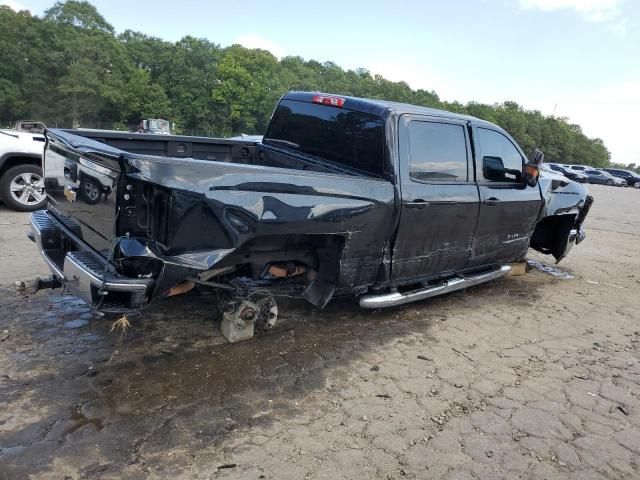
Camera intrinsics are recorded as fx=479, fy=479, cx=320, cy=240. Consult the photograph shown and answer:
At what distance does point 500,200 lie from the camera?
4.87 meters

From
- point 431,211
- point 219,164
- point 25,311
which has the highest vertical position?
point 219,164

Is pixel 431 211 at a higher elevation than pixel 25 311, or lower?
higher

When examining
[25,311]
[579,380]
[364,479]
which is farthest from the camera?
[25,311]

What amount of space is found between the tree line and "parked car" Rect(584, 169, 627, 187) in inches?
1279

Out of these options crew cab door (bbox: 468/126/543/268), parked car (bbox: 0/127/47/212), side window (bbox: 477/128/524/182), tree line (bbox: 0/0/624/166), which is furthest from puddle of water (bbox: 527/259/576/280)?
tree line (bbox: 0/0/624/166)

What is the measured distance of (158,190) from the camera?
280 centimetres

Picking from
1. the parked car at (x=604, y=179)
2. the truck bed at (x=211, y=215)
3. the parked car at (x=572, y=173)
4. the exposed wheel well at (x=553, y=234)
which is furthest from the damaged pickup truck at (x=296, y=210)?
the parked car at (x=604, y=179)

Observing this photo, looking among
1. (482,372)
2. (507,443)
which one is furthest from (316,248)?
(507,443)

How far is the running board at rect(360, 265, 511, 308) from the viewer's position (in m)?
4.06

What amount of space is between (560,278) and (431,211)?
3516mm

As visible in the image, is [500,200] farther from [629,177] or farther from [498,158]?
[629,177]

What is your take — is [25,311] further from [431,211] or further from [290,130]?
[431,211]

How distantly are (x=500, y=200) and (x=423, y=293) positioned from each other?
1329 mm

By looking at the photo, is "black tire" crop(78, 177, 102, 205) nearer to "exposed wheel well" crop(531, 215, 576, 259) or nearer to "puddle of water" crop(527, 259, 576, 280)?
"exposed wheel well" crop(531, 215, 576, 259)
